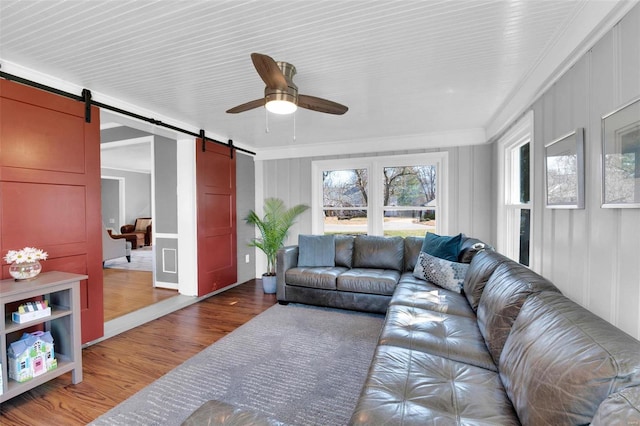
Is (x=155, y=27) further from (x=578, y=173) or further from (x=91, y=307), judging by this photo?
(x=578, y=173)

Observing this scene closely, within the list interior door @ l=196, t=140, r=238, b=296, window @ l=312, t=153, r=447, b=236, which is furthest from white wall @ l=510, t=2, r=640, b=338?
interior door @ l=196, t=140, r=238, b=296

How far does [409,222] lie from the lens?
434 centimetres

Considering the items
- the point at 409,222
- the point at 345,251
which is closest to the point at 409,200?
the point at 409,222

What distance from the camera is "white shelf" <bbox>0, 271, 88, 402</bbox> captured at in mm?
1736

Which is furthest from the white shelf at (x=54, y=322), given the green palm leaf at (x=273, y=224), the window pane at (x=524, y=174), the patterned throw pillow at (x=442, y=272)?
the window pane at (x=524, y=174)

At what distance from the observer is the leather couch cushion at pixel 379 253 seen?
12.2 feet

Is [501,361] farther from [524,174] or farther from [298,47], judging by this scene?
[524,174]

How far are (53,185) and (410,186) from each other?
407cm

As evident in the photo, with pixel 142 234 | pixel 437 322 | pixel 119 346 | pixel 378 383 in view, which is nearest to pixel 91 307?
pixel 119 346

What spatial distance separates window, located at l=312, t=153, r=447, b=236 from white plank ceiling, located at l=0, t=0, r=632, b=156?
1307 millimetres

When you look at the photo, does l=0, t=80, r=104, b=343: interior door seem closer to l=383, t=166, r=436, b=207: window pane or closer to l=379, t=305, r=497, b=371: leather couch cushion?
l=379, t=305, r=497, b=371: leather couch cushion

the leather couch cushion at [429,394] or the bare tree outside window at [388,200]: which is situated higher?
the bare tree outside window at [388,200]

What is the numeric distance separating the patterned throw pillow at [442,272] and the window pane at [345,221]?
1523 mm

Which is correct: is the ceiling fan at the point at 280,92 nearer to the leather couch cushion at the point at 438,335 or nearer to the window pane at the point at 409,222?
the leather couch cushion at the point at 438,335
